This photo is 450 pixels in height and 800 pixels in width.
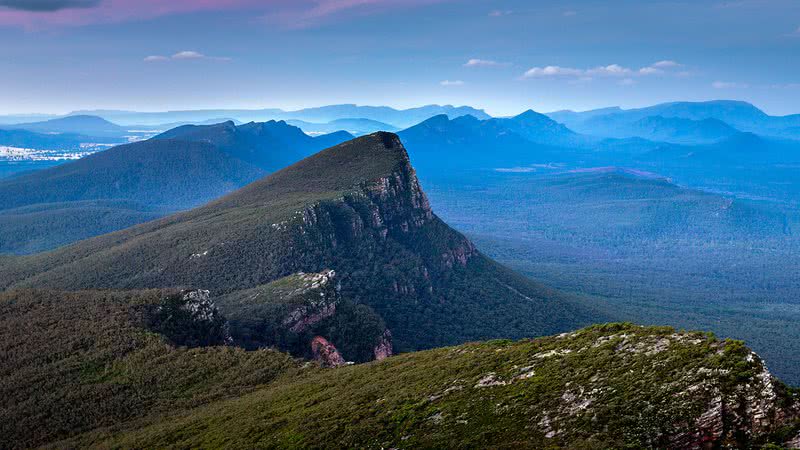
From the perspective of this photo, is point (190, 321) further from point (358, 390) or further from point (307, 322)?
point (358, 390)

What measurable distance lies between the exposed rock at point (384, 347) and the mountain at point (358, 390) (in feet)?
86.6

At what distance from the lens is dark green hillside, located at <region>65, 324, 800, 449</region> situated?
2573cm

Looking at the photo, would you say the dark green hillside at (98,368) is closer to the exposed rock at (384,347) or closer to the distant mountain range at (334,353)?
the distant mountain range at (334,353)

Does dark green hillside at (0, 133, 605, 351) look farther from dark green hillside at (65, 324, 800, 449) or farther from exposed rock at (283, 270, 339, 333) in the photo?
dark green hillside at (65, 324, 800, 449)

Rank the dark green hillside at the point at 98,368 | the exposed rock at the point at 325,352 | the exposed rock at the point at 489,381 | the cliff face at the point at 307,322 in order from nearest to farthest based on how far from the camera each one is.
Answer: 1. the exposed rock at the point at 489,381
2. the dark green hillside at the point at 98,368
3. the exposed rock at the point at 325,352
4. the cliff face at the point at 307,322

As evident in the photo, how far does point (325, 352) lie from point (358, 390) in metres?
39.7

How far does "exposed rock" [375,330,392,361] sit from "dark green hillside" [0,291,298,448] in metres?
26.8

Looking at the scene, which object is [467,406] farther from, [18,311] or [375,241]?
[375,241]

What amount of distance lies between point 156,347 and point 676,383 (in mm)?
57673

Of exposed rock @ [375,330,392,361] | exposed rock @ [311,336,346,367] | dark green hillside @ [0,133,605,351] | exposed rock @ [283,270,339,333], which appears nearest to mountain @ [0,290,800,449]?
exposed rock @ [283,270,339,333]

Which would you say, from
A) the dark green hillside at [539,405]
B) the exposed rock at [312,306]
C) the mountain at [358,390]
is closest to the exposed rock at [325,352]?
the exposed rock at [312,306]

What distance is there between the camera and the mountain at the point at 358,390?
26.5 metres

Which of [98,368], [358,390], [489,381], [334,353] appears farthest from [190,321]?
[489,381]

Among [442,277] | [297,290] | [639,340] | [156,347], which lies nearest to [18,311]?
[156,347]
